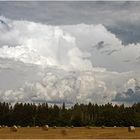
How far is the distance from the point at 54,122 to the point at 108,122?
1401 centimetres

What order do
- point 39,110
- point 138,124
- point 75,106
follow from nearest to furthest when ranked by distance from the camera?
point 138,124 → point 39,110 → point 75,106

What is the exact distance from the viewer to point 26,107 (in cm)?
16400

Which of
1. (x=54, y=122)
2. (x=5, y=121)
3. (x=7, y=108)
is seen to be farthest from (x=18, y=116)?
(x=54, y=122)

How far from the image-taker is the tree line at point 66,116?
11512 centimetres

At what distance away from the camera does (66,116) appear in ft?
427

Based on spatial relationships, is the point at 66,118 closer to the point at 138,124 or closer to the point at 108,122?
the point at 108,122

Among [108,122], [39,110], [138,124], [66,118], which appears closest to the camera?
[138,124]

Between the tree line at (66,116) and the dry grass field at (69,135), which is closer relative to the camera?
the dry grass field at (69,135)

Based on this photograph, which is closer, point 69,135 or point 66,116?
point 69,135

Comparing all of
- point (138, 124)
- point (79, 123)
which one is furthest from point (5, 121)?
point (138, 124)

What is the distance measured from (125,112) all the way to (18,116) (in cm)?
3998

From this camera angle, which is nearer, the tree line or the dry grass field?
the dry grass field

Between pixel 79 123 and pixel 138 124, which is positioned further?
pixel 79 123

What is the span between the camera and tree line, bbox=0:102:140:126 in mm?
115125
